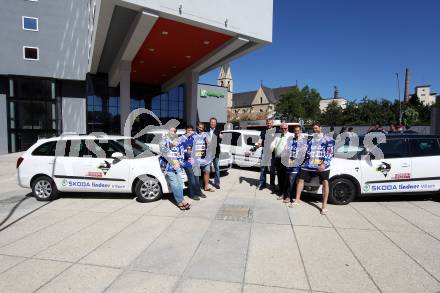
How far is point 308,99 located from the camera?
218 ft

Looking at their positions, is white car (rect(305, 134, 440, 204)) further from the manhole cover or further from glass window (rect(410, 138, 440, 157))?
the manhole cover

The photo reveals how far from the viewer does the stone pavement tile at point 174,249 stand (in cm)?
358

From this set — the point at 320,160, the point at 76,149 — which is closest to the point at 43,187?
the point at 76,149

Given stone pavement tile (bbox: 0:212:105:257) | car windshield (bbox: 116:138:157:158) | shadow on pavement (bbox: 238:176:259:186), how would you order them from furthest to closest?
shadow on pavement (bbox: 238:176:259:186), car windshield (bbox: 116:138:157:158), stone pavement tile (bbox: 0:212:105:257)

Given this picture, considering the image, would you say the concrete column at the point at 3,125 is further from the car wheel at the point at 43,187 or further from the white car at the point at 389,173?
the white car at the point at 389,173

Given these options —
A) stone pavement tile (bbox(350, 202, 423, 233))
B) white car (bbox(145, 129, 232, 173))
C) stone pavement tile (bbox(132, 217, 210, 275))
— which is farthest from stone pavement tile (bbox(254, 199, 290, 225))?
white car (bbox(145, 129, 232, 173))

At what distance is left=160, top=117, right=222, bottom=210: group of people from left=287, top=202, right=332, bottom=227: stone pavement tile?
217cm

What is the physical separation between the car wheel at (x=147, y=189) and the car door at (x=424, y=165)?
18.8ft

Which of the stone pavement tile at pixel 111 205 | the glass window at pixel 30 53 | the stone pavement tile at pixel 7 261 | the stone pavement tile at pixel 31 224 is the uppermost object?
the glass window at pixel 30 53

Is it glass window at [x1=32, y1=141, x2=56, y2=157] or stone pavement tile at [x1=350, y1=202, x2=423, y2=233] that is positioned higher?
glass window at [x1=32, y1=141, x2=56, y2=157]

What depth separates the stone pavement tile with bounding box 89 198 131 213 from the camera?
5995 mm

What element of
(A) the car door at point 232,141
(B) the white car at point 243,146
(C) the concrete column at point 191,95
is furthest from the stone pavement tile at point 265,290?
(C) the concrete column at point 191,95

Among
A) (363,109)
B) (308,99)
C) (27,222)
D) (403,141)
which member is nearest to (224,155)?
(403,141)

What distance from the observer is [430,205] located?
6406 millimetres
